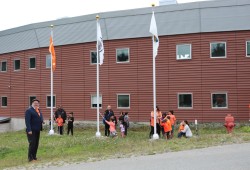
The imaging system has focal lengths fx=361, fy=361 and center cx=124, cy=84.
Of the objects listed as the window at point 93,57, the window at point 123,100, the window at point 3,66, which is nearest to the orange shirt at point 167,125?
the window at point 123,100

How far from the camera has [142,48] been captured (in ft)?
85.9

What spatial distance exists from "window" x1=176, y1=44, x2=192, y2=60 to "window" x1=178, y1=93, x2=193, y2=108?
2.56 metres

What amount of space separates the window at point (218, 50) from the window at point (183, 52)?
4.89ft

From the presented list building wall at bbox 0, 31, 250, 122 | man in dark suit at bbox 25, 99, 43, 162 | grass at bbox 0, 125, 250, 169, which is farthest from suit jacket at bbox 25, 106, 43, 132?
building wall at bbox 0, 31, 250, 122

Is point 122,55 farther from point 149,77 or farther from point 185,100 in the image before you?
point 185,100

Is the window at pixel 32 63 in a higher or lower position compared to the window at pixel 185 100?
higher

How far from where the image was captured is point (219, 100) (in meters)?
24.3

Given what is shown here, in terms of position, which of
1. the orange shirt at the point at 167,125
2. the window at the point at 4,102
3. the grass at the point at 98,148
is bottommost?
the grass at the point at 98,148

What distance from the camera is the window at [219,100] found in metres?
24.2

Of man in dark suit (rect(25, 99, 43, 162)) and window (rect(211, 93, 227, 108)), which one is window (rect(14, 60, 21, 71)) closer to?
window (rect(211, 93, 227, 108))

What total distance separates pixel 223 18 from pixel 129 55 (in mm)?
7123

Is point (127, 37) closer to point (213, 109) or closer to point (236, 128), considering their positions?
point (213, 109)

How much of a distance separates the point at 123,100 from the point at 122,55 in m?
3.35

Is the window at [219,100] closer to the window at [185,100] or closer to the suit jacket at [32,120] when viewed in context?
the window at [185,100]
